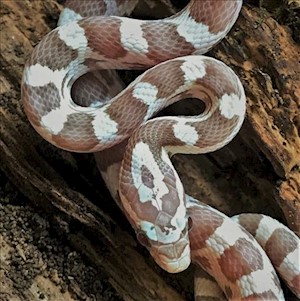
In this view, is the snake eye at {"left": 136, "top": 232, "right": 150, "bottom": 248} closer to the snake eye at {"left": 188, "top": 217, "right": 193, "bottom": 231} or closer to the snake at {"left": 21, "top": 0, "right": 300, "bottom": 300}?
the snake at {"left": 21, "top": 0, "right": 300, "bottom": 300}

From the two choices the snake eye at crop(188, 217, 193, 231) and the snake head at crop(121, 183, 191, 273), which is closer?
the snake head at crop(121, 183, 191, 273)

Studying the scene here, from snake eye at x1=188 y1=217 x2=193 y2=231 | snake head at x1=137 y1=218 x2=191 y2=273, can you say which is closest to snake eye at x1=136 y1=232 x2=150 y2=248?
snake head at x1=137 y1=218 x2=191 y2=273

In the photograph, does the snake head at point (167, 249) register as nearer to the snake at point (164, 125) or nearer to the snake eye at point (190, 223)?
the snake at point (164, 125)

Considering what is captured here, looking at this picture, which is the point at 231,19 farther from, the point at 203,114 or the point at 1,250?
the point at 1,250

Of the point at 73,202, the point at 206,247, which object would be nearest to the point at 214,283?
the point at 206,247

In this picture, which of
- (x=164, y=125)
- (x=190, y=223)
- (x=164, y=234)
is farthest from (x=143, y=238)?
(x=164, y=125)

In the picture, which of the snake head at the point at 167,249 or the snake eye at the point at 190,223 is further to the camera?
the snake eye at the point at 190,223

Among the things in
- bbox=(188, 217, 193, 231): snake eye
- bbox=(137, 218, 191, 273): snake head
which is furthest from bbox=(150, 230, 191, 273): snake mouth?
bbox=(188, 217, 193, 231): snake eye

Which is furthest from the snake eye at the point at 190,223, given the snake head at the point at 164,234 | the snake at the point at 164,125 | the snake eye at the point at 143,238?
the snake eye at the point at 143,238

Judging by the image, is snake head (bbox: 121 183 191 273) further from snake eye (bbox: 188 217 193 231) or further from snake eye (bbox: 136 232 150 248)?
snake eye (bbox: 188 217 193 231)
